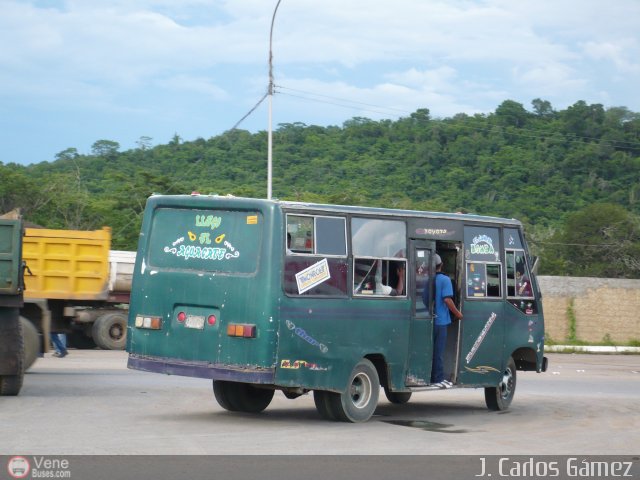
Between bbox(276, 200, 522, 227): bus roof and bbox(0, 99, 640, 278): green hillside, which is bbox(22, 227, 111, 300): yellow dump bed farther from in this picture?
bbox(0, 99, 640, 278): green hillside

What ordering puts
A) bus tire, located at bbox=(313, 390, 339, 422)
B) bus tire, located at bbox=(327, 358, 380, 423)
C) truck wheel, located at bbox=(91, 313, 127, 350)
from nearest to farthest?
bus tire, located at bbox=(327, 358, 380, 423) → bus tire, located at bbox=(313, 390, 339, 422) → truck wheel, located at bbox=(91, 313, 127, 350)

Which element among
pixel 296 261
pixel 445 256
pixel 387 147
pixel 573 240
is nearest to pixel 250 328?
pixel 296 261

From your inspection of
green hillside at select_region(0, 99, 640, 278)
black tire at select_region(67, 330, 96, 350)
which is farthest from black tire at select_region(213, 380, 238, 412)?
green hillside at select_region(0, 99, 640, 278)

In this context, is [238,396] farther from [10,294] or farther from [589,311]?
[589,311]

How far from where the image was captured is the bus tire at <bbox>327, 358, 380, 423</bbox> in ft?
40.8

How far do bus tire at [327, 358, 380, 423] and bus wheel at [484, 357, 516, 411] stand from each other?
2.80 meters

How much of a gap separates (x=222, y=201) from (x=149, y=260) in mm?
1225

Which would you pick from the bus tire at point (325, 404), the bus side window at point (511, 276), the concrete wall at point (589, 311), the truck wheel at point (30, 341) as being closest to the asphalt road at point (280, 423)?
the bus tire at point (325, 404)

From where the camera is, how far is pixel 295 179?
59906mm

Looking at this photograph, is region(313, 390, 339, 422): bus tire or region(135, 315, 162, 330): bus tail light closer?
region(135, 315, 162, 330): bus tail light

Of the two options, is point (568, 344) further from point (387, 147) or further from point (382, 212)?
point (387, 147)

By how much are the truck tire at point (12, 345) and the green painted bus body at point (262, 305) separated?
227 cm

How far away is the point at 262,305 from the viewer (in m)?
11.6
